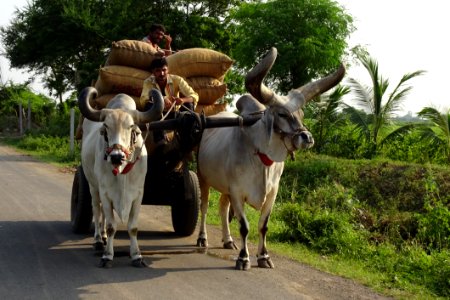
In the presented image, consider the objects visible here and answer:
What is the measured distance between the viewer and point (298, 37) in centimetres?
1559

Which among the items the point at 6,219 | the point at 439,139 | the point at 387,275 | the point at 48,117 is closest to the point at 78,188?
the point at 6,219

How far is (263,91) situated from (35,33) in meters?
20.7

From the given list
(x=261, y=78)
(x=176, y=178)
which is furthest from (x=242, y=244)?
(x=261, y=78)

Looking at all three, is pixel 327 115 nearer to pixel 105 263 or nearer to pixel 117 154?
pixel 105 263

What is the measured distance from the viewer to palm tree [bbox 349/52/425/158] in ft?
47.7

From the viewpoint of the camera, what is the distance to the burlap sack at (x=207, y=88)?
798cm

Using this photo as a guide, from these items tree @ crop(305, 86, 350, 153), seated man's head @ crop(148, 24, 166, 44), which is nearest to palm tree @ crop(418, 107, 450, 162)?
tree @ crop(305, 86, 350, 153)

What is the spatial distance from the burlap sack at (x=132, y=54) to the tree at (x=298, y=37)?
8.15 m

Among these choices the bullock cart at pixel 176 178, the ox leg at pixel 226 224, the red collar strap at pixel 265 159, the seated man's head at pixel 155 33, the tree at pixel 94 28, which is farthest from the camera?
the tree at pixel 94 28

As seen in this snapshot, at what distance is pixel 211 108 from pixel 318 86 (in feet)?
7.98

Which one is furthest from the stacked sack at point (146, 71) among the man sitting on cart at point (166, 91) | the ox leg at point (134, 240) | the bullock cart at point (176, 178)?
the ox leg at point (134, 240)

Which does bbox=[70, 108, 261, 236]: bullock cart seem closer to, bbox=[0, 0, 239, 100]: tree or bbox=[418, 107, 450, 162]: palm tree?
bbox=[418, 107, 450, 162]: palm tree

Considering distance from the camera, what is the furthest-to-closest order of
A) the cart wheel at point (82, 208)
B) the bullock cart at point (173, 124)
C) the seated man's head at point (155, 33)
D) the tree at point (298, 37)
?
the tree at point (298, 37) < the seated man's head at point (155, 33) < the cart wheel at point (82, 208) < the bullock cart at point (173, 124)

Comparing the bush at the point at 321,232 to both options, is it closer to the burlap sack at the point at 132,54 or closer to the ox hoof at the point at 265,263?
the ox hoof at the point at 265,263
